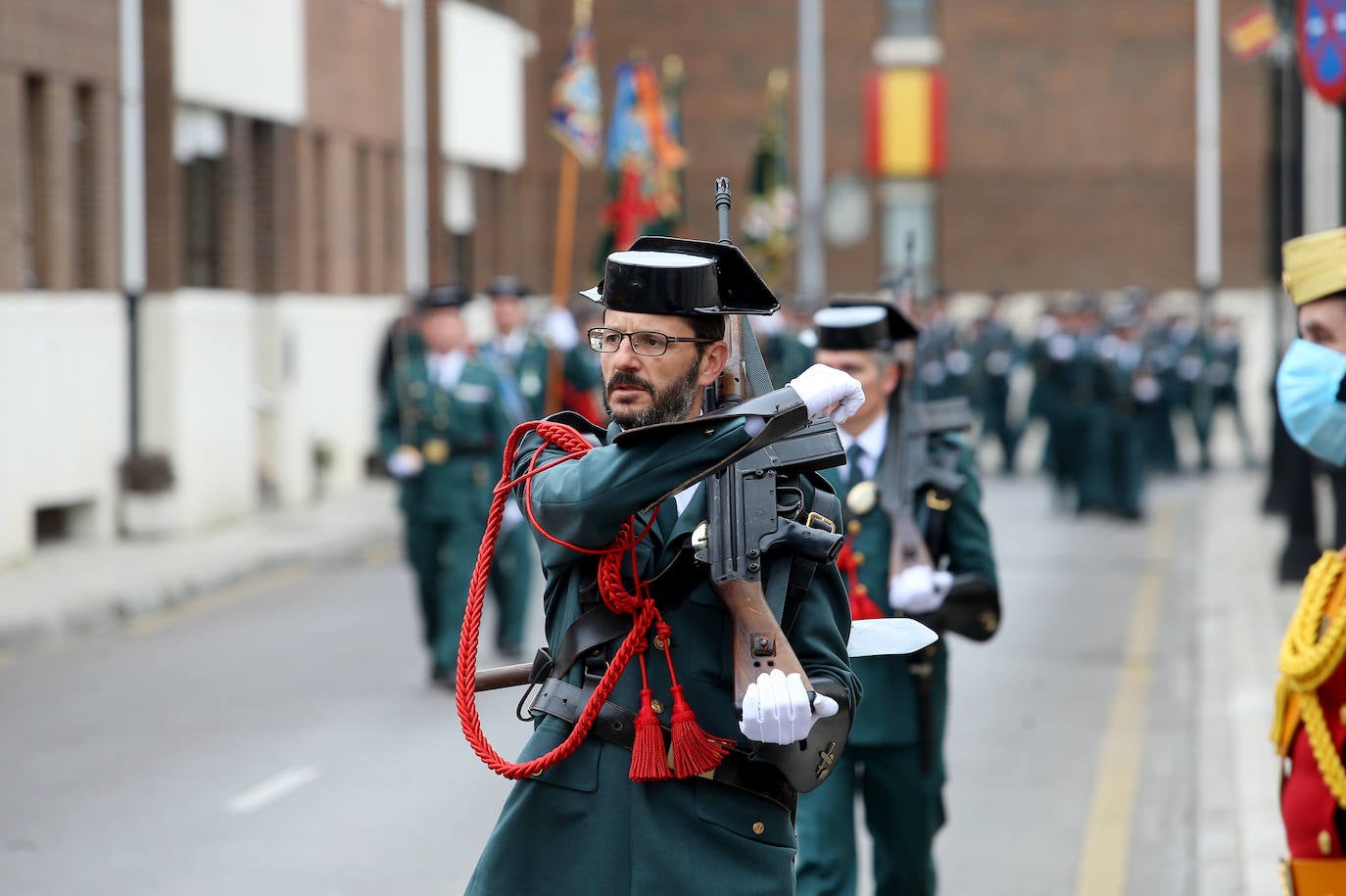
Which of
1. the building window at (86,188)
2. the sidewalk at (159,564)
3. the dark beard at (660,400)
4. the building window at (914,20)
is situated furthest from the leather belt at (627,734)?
the building window at (914,20)

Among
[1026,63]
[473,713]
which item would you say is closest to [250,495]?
[473,713]

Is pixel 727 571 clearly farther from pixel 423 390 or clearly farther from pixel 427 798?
pixel 423 390

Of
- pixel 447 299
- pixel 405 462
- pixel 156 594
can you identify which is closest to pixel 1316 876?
pixel 405 462

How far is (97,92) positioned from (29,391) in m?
2.92

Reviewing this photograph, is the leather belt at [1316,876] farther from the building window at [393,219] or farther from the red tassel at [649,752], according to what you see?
the building window at [393,219]

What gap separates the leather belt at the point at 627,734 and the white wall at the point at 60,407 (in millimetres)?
12975

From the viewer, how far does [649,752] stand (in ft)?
12.0

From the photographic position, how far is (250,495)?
804 inches

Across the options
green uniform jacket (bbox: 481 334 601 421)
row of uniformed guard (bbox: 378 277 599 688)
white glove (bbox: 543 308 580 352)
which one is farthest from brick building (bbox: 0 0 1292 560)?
row of uniformed guard (bbox: 378 277 599 688)

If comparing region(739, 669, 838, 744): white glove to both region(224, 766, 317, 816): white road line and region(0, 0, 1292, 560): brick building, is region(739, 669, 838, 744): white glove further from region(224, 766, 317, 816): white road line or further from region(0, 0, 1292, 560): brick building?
region(0, 0, 1292, 560): brick building

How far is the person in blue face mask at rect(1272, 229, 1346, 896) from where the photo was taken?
4.52m

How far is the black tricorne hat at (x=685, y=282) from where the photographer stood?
3668mm

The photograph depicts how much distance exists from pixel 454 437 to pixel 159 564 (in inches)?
221

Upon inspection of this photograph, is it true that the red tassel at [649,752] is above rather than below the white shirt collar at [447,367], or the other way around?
below
